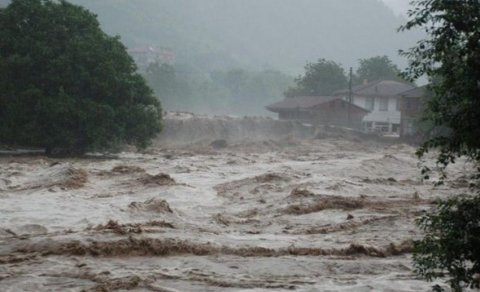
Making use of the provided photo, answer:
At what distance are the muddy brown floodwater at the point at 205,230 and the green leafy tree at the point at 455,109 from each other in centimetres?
385

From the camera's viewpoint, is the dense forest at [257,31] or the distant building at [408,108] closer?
the distant building at [408,108]

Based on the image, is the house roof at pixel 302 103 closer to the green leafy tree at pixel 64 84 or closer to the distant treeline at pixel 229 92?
the green leafy tree at pixel 64 84

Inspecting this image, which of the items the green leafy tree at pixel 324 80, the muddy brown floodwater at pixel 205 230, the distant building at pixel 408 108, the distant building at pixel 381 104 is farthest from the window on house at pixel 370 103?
the muddy brown floodwater at pixel 205 230

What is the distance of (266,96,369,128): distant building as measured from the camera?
57688mm

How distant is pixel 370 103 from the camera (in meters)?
61.9

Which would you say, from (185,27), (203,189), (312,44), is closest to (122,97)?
(203,189)

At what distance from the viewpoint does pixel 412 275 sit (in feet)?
34.6

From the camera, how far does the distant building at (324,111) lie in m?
57.7

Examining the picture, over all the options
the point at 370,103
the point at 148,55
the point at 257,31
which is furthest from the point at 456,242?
the point at 257,31

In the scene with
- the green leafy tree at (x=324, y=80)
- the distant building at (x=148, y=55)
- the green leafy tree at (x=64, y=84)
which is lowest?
the green leafy tree at (x=64, y=84)

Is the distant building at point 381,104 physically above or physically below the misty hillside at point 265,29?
below

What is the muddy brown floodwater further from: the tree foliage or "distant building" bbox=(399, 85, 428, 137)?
"distant building" bbox=(399, 85, 428, 137)

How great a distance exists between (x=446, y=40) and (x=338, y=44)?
164 m

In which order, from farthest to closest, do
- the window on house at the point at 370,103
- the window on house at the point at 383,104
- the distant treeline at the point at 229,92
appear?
the distant treeline at the point at 229,92 → the window on house at the point at 370,103 → the window on house at the point at 383,104
